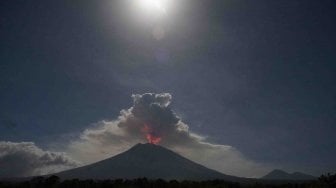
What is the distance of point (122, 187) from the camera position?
284 feet

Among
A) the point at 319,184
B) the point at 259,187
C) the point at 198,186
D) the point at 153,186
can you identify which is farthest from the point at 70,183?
the point at 319,184

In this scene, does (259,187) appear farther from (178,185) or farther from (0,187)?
(0,187)

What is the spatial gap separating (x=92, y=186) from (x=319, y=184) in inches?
2307

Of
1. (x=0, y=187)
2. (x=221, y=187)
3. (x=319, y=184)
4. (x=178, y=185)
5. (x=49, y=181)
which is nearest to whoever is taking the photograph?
(x=319, y=184)

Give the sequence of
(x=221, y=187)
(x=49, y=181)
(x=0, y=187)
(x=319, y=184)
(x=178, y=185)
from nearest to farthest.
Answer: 1. (x=319, y=184)
2. (x=0, y=187)
3. (x=221, y=187)
4. (x=178, y=185)
5. (x=49, y=181)

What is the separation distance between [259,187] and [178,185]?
69.8ft

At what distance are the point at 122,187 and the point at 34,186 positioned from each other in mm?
32578

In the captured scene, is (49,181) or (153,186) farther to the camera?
(49,181)

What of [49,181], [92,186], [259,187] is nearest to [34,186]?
[49,181]

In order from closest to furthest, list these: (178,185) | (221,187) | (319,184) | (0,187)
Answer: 1. (319,184)
2. (0,187)
3. (221,187)
4. (178,185)

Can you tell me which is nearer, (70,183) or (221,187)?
(221,187)

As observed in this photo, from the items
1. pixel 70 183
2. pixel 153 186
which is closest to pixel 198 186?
pixel 153 186

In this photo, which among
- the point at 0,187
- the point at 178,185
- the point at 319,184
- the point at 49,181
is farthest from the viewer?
the point at 49,181

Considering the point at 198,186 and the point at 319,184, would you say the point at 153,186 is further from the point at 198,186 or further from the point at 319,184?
the point at 319,184
